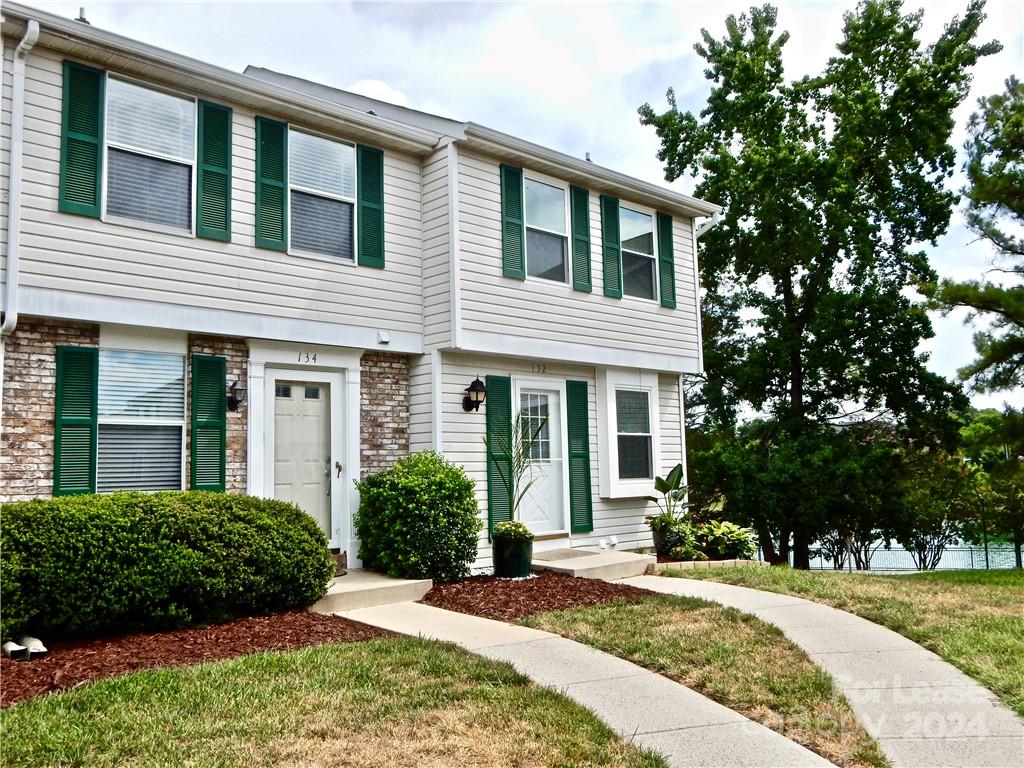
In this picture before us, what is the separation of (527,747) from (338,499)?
5513 mm

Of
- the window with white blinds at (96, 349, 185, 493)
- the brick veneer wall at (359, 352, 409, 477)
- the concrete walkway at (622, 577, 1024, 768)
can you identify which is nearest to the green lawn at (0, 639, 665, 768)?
the concrete walkway at (622, 577, 1024, 768)

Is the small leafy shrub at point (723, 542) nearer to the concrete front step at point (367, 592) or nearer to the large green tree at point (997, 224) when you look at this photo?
the large green tree at point (997, 224)

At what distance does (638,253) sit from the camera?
12.2 meters

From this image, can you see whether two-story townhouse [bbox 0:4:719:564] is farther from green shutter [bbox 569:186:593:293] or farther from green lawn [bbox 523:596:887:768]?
green lawn [bbox 523:596:887:768]

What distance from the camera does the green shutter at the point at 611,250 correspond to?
11.6 m

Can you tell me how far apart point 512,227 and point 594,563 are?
4.17 metres

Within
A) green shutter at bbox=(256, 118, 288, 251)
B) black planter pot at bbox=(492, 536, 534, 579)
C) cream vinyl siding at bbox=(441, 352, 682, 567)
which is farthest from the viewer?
cream vinyl siding at bbox=(441, 352, 682, 567)

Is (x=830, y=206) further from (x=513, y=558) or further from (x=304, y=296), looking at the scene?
(x=304, y=296)

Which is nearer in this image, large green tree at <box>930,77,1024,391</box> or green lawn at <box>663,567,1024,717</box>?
green lawn at <box>663,567,1024,717</box>

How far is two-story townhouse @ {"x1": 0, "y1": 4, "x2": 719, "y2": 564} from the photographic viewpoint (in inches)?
288

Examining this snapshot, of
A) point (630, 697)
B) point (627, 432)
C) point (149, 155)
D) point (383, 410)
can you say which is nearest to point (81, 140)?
point (149, 155)

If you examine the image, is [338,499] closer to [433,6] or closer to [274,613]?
[274,613]

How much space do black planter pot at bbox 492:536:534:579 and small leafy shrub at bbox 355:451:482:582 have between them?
0.31m

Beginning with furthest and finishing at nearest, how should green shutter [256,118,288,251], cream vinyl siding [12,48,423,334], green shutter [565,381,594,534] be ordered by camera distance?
green shutter [565,381,594,534]
green shutter [256,118,288,251]
cream vinyl siding [12,48,423,334]
